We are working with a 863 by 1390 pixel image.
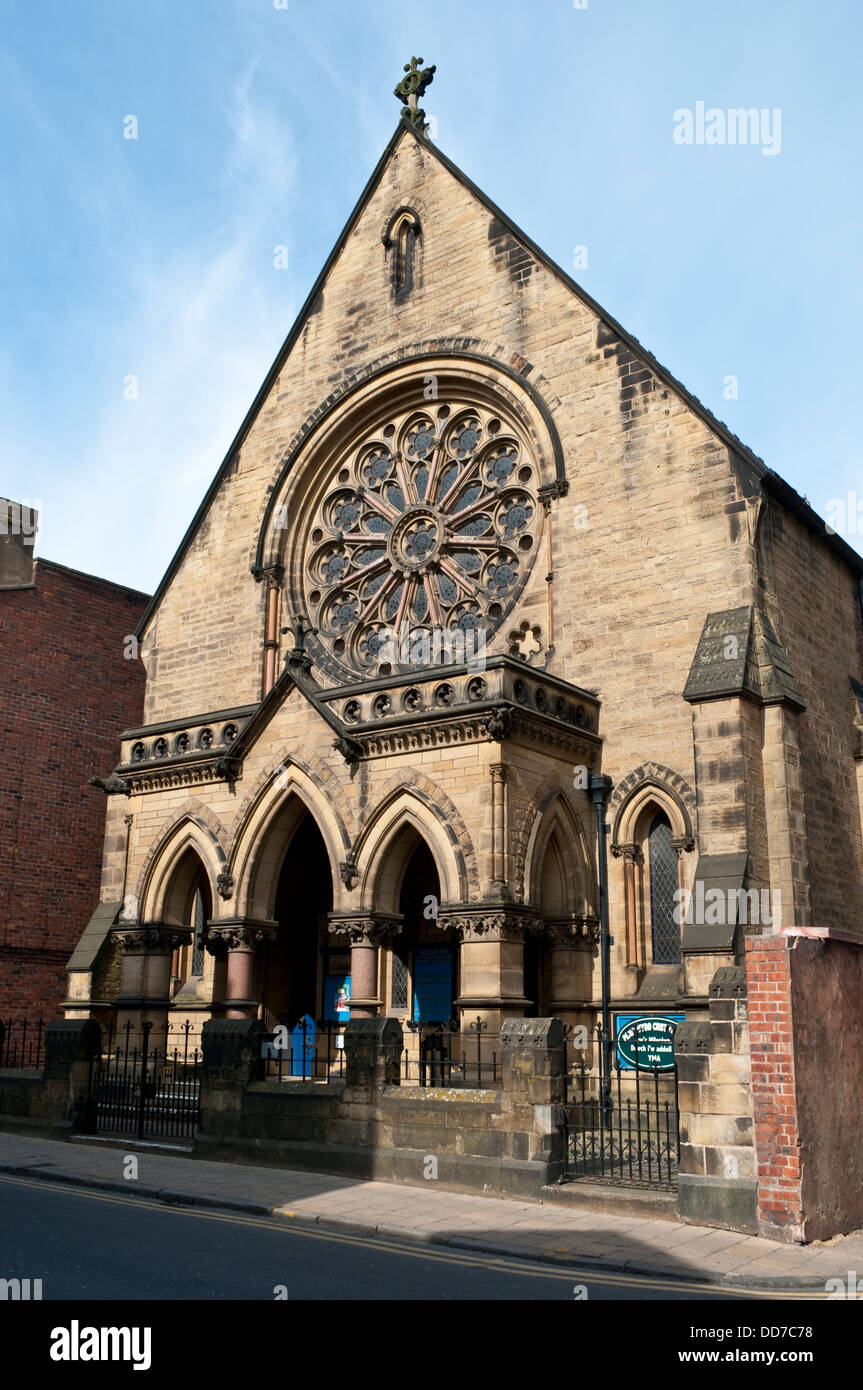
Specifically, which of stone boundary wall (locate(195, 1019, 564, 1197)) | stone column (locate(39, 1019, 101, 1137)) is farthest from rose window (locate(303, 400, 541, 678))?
stone boundary wall (locate(195, 1019, 564, 1197))

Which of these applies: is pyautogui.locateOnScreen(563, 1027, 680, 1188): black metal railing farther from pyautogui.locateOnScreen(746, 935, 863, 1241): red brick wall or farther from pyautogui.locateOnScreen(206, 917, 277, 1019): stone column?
pyautogui.locateOnScreen(206, 917, 277, 1019): stone column

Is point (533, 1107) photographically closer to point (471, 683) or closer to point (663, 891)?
point (663, 891)

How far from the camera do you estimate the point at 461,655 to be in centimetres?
2044

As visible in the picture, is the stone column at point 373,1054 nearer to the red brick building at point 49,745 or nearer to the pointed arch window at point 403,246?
the red brick building at point 49,745

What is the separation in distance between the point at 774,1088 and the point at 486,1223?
2677 millimetres

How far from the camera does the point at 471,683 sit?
16469 millimetres

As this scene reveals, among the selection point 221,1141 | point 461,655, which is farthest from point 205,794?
point 221,1141

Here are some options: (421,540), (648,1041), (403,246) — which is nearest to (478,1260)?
(648,1041)

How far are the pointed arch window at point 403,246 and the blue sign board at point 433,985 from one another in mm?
12025

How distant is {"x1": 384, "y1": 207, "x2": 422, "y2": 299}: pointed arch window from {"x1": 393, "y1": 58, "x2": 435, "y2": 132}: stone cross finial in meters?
2.06

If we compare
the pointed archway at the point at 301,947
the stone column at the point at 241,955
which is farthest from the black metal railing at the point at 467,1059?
the pointed archway at the point at 301,947

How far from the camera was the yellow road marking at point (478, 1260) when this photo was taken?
324 inches

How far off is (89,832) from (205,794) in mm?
8027

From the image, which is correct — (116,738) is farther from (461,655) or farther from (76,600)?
(461,655)
